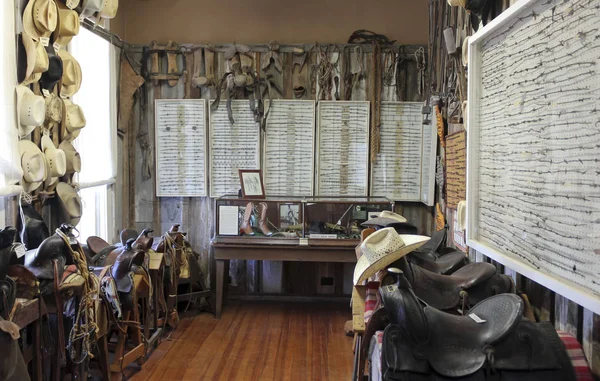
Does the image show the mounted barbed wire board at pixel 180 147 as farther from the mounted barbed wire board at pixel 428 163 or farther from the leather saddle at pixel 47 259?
the leather saddle at pixel 47 259

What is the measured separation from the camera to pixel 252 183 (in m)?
4.71

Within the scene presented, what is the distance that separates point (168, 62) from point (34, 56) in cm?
213

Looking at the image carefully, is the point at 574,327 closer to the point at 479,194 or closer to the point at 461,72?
the point at 479,194

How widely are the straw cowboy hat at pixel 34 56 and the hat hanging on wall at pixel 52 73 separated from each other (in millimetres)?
94

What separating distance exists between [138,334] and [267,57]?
9.61 ft

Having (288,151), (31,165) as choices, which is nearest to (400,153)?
(288,151)

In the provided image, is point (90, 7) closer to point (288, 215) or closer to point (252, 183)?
point (252, 183)

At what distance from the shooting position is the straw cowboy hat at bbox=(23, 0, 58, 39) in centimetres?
288

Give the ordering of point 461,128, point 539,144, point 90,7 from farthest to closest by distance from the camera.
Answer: point 90,7, point 461,128, point 539,144

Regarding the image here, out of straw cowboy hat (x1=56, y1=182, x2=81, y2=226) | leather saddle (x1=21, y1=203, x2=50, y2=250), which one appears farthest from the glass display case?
leather saddle (x1=21, y1=203, x2=50, y2=250)

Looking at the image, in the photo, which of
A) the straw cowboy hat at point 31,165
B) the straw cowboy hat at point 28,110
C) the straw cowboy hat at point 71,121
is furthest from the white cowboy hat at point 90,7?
the straw cowboy hat at point 31,165

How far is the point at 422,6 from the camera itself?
491 centimetres

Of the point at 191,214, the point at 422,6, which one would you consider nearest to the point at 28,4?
the point at 191,214

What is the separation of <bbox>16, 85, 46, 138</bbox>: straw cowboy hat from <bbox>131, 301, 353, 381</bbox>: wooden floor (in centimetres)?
174
